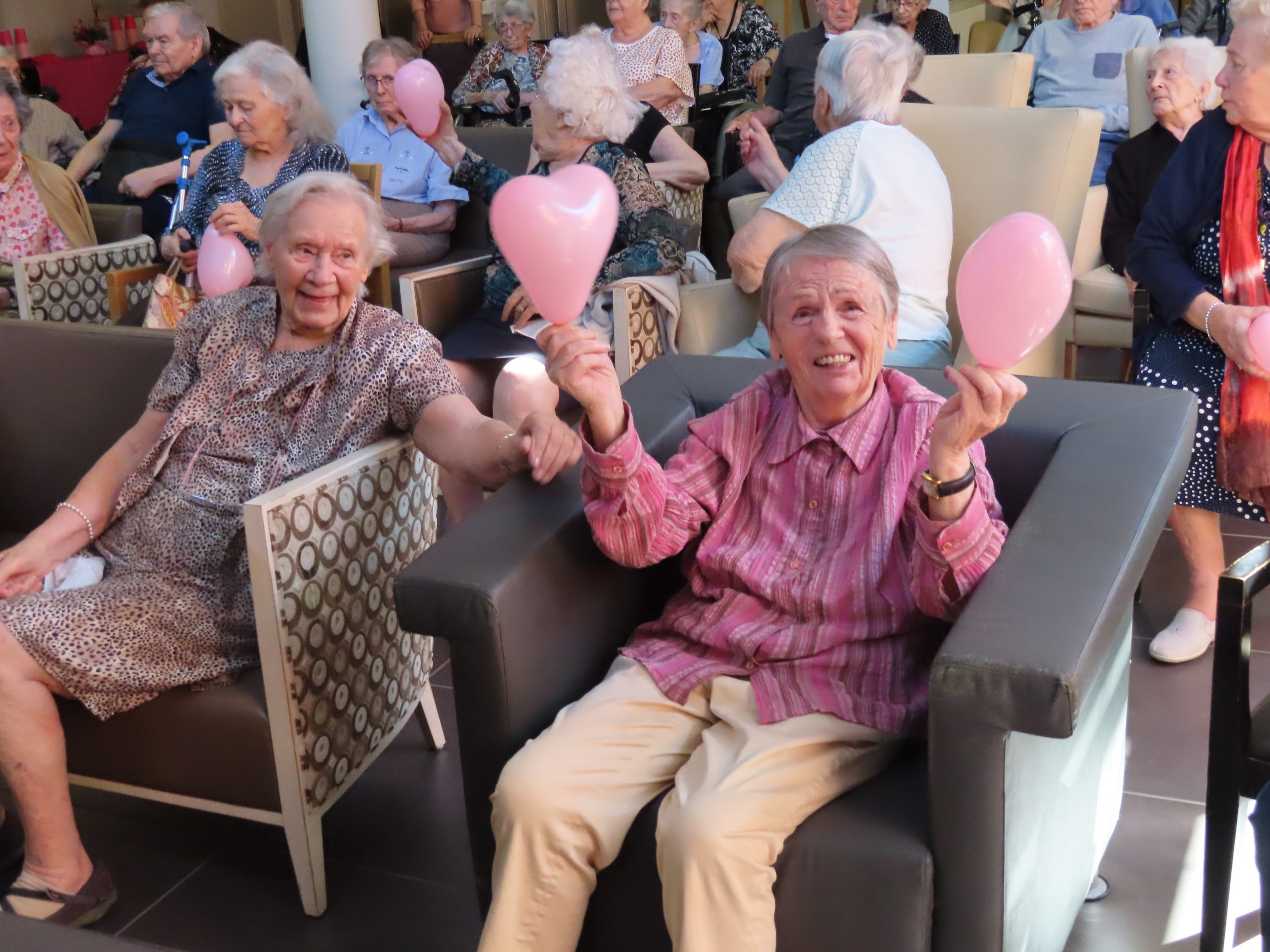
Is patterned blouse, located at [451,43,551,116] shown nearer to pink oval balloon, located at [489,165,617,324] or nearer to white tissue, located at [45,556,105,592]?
white tissue, located at [45,556,105,592]

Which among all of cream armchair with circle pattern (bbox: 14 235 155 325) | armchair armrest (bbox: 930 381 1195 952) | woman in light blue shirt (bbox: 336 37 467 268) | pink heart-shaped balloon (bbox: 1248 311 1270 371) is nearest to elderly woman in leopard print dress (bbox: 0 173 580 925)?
armchair armrest (bbox: 930 381 1195 952)

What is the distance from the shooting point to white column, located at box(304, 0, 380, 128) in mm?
5070

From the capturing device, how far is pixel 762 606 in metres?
1.56

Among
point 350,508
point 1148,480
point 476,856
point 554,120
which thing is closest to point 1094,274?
point 554,120

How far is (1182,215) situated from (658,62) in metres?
2.71

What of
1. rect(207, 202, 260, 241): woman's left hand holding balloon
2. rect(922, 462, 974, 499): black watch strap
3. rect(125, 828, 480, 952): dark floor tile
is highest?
rect(207, 202, 260, 241): woman's left hand holding balloon

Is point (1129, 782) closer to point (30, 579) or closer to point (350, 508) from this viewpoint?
point (350, 508)

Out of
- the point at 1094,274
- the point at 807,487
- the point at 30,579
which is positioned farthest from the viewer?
the point at 1094,274

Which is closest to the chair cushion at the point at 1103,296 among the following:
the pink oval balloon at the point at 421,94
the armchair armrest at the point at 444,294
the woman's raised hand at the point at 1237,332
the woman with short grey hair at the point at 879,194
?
the woman with short grey hair at the point at 879,194

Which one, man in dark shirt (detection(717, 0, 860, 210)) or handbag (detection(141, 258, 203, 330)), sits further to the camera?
man in dark shirt (detection(717, 0, 860, 210))

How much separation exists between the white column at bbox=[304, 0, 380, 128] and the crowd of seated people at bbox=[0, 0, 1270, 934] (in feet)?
6.44

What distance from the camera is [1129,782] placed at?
2076 millimetres

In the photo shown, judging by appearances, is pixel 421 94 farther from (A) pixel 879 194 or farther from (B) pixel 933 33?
(B) pixel 933 33

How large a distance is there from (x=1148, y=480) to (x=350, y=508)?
1.09 metres
